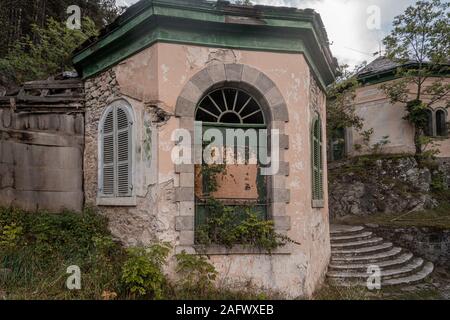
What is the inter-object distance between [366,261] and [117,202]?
18.5 ft

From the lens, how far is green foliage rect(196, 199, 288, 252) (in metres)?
5.34

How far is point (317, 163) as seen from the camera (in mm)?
7043

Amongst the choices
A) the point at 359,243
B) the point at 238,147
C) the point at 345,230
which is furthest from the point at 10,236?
the point at 345,230

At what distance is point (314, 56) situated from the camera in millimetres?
6691

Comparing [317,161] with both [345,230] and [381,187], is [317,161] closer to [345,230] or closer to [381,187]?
[345,230]

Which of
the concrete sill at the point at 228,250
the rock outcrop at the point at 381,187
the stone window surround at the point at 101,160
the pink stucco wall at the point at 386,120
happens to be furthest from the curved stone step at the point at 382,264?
the pink stucco wall at the point at 386,120

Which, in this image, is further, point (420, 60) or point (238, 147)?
point (420, 60)

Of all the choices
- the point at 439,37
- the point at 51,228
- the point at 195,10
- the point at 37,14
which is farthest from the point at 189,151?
the point at 37,14

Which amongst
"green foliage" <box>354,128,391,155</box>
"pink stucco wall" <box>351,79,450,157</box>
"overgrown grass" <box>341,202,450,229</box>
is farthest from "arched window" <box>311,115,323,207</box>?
"pink stucco wall" <box>351,79,450,157</box>

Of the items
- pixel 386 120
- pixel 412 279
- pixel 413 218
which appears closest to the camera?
pixel 412 279

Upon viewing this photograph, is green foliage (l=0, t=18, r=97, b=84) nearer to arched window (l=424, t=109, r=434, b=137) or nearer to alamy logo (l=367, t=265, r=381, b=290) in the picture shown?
alamy logo (l=367, t=265, r=381, b=290)

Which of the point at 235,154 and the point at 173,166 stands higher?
the point at 235,154

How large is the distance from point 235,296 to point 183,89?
10.8 ft
